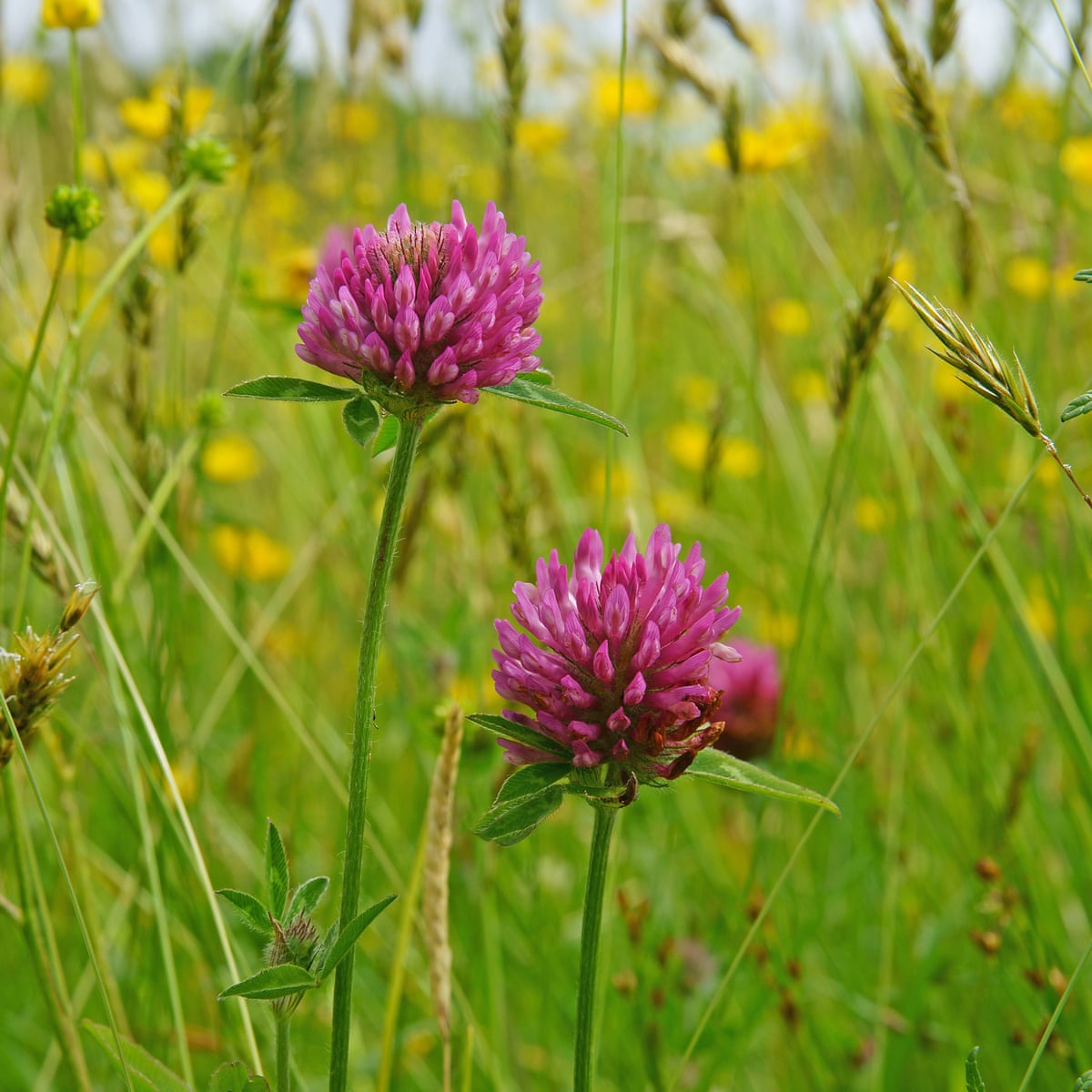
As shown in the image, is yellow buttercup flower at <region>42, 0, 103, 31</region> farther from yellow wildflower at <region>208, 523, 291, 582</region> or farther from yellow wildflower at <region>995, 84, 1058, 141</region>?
yellow wildflower at <region>995, 84, 1058, 141</region>

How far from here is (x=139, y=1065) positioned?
2.87 ft

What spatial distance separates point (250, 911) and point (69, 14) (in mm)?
1071

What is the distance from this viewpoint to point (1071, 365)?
7.57 feet

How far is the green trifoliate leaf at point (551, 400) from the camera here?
2.40ft

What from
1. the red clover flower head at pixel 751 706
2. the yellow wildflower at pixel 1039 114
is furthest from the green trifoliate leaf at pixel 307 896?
the yellow wildflower at pixel 1039 114

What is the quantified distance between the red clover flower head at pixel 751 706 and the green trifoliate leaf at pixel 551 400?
1.06 metres

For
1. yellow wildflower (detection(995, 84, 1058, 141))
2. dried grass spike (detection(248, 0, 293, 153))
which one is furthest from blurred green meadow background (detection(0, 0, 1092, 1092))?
yellow wildflower (detection(995, 84, 1058, 141))

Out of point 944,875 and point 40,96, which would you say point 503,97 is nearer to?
point 944,875

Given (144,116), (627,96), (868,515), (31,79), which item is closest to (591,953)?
(868,515)

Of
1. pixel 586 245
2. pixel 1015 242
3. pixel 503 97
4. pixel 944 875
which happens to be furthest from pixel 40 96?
pixel 944 875

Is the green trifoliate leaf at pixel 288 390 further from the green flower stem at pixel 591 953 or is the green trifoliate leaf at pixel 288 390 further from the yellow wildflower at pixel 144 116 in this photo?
the yellow wildflower at pixel 144 116

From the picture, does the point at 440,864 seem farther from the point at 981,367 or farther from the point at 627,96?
the point at 627,96

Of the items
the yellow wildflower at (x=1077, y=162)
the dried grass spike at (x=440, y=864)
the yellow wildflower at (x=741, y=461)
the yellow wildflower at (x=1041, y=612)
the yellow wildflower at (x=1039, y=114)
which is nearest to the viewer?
the dried grass spike at (x=440, y=864)

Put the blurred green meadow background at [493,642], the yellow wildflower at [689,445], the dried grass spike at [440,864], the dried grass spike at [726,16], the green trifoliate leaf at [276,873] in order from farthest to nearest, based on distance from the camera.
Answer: the yellow wildflower at [689,445] < the dried grass spike at [726,16] < the blurred green meadow background at [493,642] < the dried grass spike at [440,864] < the green trifoliate leaf at [276,873]
